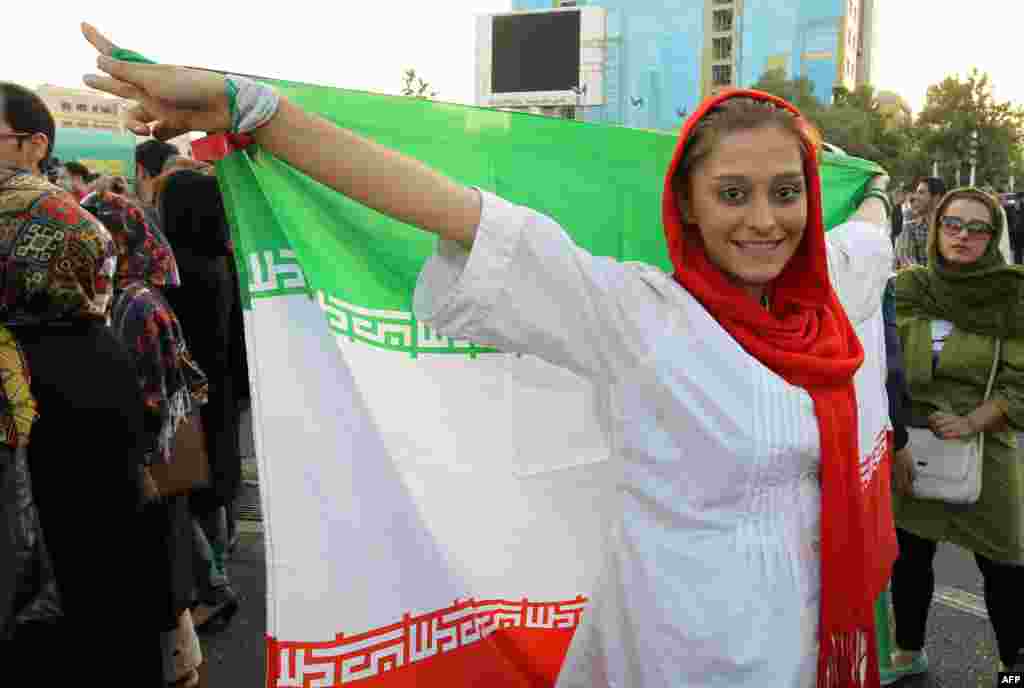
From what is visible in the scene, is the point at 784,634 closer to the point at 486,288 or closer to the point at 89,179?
the point at 486,288

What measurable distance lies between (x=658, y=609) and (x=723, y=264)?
2.02 feet

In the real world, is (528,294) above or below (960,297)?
above

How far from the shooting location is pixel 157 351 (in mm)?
3193

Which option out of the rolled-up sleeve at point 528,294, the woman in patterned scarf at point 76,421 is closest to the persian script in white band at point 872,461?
the rolled-up sleeve at point 528,294

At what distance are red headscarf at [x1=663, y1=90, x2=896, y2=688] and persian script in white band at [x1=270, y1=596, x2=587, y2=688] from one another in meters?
0.51

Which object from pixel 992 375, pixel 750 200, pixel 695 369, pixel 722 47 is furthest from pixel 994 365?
pixel 722 47

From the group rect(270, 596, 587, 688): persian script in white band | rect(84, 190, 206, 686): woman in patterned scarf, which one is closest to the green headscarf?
rect(270, 596, 587, 688): persian script in white band

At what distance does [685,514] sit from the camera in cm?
156

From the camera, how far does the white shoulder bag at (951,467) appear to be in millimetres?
3287

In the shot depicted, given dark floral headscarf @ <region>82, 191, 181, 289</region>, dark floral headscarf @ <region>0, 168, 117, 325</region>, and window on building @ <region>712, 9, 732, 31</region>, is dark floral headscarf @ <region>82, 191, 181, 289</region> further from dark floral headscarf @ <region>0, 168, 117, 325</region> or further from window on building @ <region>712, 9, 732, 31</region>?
window on building @ <region>712, 9, 732, 31</region>

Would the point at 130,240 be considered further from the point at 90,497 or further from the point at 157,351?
the point at 90,497

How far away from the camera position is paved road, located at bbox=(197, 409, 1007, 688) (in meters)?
3.60

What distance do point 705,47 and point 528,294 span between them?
81.4 m

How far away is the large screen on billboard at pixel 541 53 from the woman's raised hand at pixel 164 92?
24.9m
